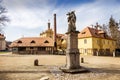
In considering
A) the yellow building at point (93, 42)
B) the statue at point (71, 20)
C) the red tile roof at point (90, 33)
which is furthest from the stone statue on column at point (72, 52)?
the red tile roof at point (90, 33)

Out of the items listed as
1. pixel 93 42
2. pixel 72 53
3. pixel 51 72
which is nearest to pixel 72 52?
pixel 72 53

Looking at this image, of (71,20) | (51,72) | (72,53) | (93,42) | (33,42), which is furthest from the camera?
(33,42)

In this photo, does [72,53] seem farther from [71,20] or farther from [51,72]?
[71,20]

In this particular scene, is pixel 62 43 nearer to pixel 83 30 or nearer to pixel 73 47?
pixel 83 30

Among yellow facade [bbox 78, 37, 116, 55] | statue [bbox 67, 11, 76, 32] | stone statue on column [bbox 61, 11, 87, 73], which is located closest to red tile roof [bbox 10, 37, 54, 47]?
yellow facade [bbox 78, 37, 116, 55]

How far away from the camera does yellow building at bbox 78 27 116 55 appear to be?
54.2 meters

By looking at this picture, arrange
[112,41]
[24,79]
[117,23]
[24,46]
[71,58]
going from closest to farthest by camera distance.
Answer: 1. [24,79]
2. [71,58]
3. [24,46]
4. [112,41]
5. [117,23]

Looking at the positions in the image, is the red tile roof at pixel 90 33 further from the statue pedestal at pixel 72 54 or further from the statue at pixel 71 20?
the statue pedestal at pixel 72 54

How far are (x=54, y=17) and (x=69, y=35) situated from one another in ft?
136

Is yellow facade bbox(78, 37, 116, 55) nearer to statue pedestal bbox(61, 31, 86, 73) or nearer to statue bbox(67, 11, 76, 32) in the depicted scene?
statue bbox(67, 11, 76, 32)

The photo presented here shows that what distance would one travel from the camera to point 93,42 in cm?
5425

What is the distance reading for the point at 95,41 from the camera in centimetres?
5531

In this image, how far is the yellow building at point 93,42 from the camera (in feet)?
178

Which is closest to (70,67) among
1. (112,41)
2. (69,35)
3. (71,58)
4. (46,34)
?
(71,58)
